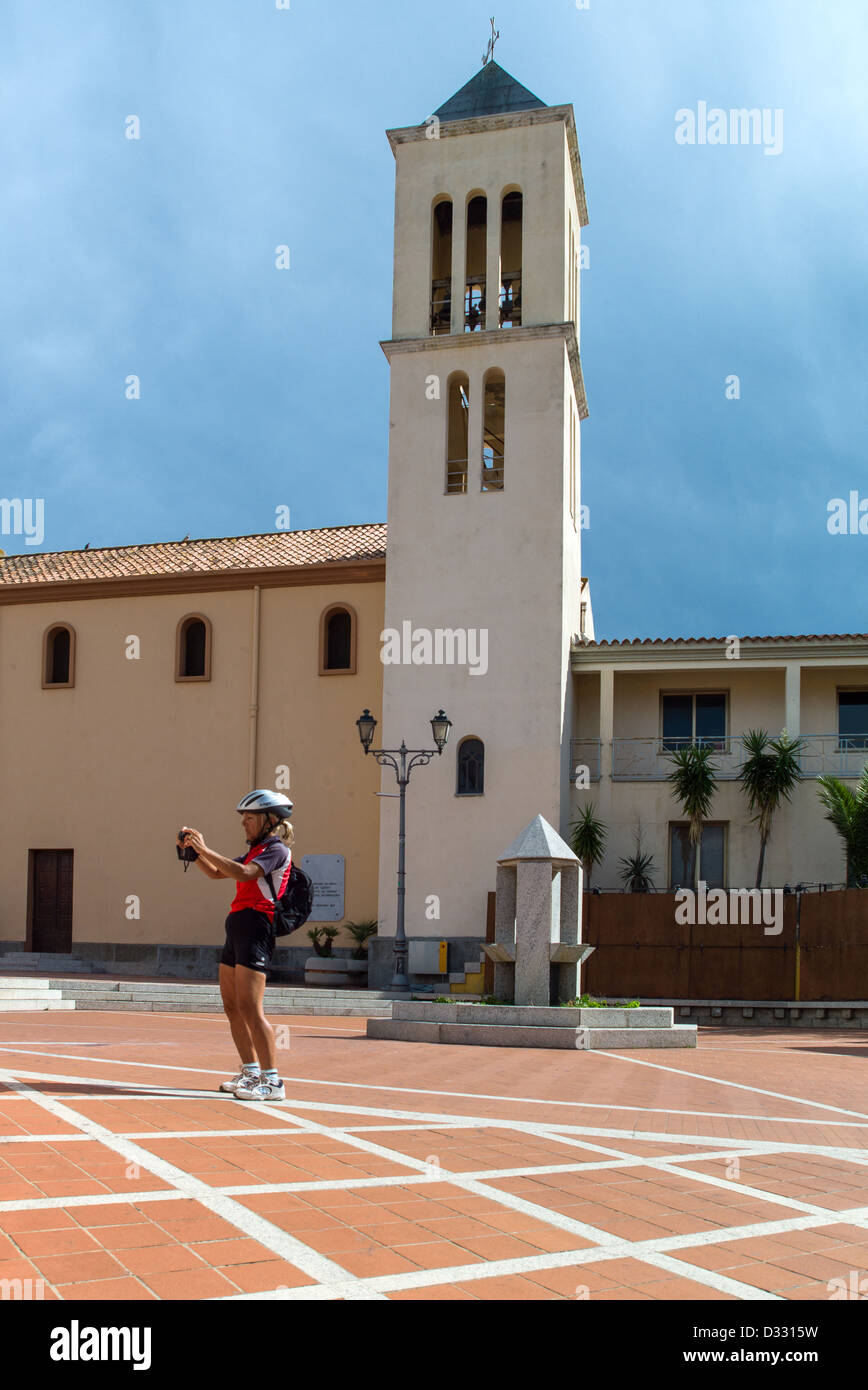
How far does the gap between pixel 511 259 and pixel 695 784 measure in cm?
1285

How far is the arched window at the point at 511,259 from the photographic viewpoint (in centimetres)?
2769

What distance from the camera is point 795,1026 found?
20453mm

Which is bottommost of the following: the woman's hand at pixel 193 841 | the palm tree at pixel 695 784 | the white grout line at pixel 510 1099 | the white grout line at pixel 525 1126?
the white grout line at pixel 510 1099

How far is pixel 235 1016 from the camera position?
7.06 metres

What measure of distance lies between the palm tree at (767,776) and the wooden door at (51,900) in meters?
15.5

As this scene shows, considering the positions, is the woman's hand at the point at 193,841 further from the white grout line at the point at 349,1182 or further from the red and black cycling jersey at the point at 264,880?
the white grout line at the point at 349,1182

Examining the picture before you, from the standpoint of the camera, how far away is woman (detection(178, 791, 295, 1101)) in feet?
22.7

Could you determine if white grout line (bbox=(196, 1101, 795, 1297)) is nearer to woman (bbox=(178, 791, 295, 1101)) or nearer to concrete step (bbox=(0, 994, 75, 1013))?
woman (bbox=(178, 791, 295, 1101))

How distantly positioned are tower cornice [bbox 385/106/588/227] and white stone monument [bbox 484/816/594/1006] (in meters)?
18.7

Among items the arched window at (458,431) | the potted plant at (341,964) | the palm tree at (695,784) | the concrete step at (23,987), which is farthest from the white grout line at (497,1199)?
the arched window at (458,431)

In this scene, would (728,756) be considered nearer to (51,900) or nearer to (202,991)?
(202,991)

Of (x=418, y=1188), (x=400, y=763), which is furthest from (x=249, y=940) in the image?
(x=400, y=763)

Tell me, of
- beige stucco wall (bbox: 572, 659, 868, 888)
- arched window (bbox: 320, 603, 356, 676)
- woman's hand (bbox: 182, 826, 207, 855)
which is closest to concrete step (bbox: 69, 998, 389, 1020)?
beige stucco wall (bbox: 572, 659, 868, 888)
